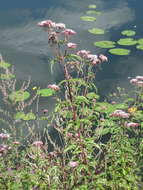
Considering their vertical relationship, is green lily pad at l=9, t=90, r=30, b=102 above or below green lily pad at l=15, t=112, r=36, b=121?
above

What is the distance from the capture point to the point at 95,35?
8.20 meters

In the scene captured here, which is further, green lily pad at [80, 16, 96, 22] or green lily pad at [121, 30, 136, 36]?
green lily pad at [80, 16, 96, 22]

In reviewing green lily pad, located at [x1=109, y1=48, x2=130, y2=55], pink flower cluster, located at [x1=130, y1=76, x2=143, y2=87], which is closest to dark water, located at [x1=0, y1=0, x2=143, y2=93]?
green lily pad, located at [x1=109, y1=48, x2=130, y2=55]

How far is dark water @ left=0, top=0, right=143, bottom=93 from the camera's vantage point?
252 inches

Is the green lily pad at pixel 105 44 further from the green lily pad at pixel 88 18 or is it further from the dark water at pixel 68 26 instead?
the green lily pad at pixel 88 18

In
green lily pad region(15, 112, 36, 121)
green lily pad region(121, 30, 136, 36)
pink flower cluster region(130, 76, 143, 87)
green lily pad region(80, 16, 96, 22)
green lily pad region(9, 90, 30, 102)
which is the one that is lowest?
green lily pad region(15, 112, 36, 121)

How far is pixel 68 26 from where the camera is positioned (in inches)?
351

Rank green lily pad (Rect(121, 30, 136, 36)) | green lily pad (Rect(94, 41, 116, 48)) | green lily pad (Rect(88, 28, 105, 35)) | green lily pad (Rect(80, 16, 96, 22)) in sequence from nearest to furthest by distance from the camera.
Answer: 1. green lily pad (Rect(94, 41, 116, 48))
2. green lily pad (Rect(121, 30, 136, 36))
3. green lily pad (Rect(88, 28, 105, 35))
4. green lily pad (Rect(80, 16, 96, 22))

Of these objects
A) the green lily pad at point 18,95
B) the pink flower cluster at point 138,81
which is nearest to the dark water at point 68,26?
the green lily pad at point 18,95

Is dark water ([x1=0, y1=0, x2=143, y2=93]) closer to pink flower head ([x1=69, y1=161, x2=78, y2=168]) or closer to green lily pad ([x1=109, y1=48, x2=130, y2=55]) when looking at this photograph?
green lily pad ([x1=109, y1=48, x2=130, y2=55])

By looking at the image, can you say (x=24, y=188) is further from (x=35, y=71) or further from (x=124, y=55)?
(x=124, y=55)

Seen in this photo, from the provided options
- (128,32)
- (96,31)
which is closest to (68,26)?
(96,31)

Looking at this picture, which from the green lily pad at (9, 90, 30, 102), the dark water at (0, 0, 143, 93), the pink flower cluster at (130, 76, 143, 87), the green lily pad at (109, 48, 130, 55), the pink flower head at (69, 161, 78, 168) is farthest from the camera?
the green lily pad at (109, 48, 130, 55)

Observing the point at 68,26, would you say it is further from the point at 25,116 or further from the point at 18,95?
the point at 25,116
